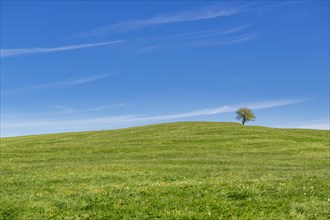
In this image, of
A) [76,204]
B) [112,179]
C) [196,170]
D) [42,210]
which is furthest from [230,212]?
[196,170]

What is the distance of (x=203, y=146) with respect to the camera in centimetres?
5028

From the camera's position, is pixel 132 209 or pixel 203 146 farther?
pixel 203 146

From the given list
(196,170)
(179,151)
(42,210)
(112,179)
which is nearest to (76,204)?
(42,210)

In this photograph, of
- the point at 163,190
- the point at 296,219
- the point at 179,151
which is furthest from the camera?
the point at 179,151

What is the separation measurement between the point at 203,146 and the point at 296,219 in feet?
123

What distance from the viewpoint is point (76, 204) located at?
14.1 m

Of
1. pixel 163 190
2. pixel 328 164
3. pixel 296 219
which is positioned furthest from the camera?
pixel 328 164

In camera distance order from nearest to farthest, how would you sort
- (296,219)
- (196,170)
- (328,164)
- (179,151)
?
1. (296,219)
2. (196,170)
3. (328,164)
4. (179,151)

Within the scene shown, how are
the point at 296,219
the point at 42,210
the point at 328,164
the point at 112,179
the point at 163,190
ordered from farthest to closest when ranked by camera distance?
the point at 328,164 < the point at 112,179 < the point at 163,190 < the point at 42,210 < the point at 296,219

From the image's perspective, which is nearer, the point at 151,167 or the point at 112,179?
the point at 112,179

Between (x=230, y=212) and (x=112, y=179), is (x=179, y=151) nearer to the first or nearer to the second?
(x=112, y=179)

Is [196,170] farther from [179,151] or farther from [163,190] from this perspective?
[179,151]

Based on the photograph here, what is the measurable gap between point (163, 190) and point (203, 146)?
35.0m

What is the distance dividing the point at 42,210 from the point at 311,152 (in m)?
39.9
